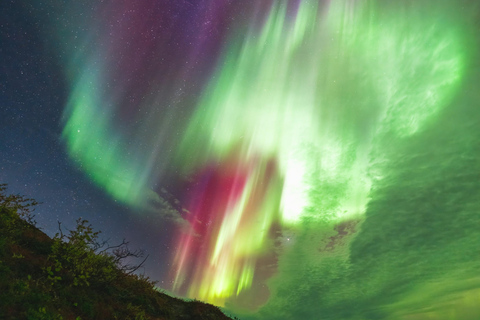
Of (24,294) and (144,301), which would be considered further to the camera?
(144,301)

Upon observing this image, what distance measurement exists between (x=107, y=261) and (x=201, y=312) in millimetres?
8315

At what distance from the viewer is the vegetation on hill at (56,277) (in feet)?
21.9

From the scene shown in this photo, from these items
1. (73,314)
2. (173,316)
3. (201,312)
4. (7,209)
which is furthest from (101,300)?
(201,312)

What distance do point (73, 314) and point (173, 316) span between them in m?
8.41

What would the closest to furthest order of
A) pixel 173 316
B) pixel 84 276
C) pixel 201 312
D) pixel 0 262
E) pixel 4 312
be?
1. pixel 4 312
2. pixel 0 262
3. pixel 84 276
4. pixel 173 316
5. pixel 201 312

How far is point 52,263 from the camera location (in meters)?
9.12

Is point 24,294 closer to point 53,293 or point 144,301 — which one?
point 53,293

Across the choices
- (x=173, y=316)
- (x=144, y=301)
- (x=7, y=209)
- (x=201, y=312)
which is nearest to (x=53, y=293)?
(x=7, y=209)

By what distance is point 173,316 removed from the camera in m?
14.6

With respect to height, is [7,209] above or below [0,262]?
above

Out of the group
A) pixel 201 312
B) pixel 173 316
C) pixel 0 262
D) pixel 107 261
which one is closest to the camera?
pixel 0 262

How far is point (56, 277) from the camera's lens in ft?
25.3

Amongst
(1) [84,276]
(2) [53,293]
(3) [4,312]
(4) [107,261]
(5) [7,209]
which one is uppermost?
(5) [7,209]

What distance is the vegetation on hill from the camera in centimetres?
666
